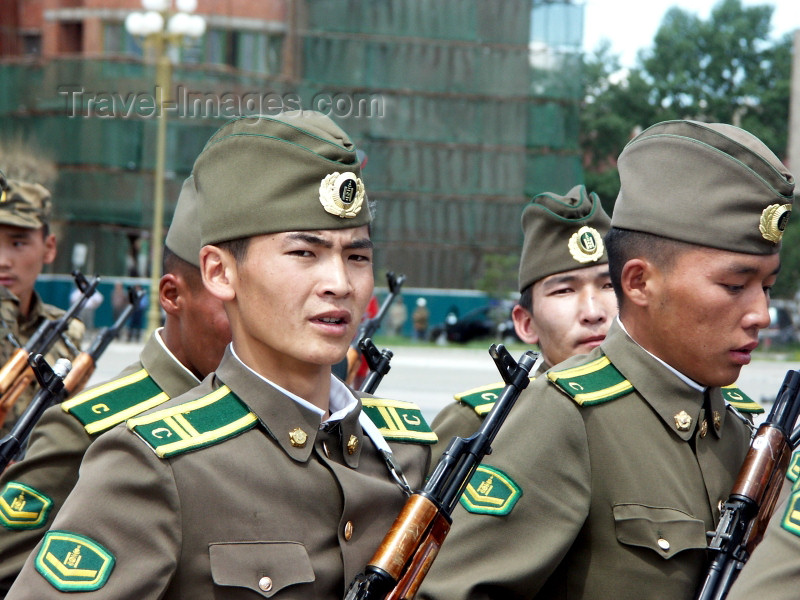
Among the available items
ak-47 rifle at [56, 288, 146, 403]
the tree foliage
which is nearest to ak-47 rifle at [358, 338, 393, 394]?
ak-47 rifle at [56, 288, 146, 403]

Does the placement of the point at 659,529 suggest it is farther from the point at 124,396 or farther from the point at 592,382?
the point at 124,396

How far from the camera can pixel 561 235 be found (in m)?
4.14

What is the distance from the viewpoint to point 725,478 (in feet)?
9.16

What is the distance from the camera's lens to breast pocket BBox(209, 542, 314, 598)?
2164 mm

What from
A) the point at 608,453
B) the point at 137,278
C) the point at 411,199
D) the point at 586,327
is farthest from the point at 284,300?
the point at 411,199

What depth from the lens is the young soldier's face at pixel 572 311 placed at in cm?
398

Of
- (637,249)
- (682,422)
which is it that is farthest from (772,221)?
(682,422)

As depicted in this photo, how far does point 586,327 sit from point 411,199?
3514 centimetres

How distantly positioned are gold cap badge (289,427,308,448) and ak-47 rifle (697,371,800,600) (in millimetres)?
884

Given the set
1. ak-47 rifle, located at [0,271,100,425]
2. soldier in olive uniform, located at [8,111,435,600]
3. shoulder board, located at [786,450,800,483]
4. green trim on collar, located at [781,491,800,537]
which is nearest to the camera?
green trim on collar, located at [781,491,800,537]

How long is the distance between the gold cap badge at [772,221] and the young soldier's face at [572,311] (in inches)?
49.8

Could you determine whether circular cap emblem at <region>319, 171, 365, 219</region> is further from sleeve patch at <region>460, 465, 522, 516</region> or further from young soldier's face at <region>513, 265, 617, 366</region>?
young soldier's face at <region>513, 265, 617, 366</region>

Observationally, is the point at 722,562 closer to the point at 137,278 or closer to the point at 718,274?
the point at 718,274

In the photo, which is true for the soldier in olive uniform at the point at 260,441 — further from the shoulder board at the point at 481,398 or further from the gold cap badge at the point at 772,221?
the shoulder board at the point at 481,398
